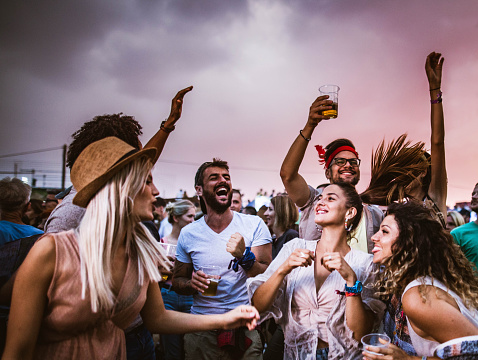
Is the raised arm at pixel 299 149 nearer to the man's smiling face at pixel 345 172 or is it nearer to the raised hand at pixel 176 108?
the man's smiling face at pixel 345 172

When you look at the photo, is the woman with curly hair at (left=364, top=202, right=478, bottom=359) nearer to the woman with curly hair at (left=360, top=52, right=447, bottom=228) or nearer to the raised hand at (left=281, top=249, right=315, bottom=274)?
the raised hand at (left=281, top=249, right=315, bottom=274)

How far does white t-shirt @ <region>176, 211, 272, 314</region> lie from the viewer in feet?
10.4

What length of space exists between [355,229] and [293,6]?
5.28 meters

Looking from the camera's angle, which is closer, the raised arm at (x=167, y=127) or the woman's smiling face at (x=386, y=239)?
the woman's smiling face at (x=386, y=239)

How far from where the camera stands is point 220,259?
3230 millimetres

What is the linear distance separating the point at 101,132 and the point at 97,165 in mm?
745

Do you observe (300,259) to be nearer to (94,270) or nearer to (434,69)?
(94,270)

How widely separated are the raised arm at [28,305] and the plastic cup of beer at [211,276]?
148cm

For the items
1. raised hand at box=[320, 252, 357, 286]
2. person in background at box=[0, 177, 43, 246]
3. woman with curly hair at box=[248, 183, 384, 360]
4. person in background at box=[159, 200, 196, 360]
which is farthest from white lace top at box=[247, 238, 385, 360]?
person in background at box=[0, 177, 43, 246]

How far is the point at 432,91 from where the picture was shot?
335 centimetres

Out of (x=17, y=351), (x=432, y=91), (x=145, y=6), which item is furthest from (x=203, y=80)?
(x=17, y=351)

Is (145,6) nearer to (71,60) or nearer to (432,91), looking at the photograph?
(71,60)

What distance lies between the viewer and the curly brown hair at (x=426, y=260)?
6.83ft

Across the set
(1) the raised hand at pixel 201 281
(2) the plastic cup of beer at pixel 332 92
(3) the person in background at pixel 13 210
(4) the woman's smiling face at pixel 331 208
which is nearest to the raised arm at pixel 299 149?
(2) the plastic cup of beer at pixel 332 92
